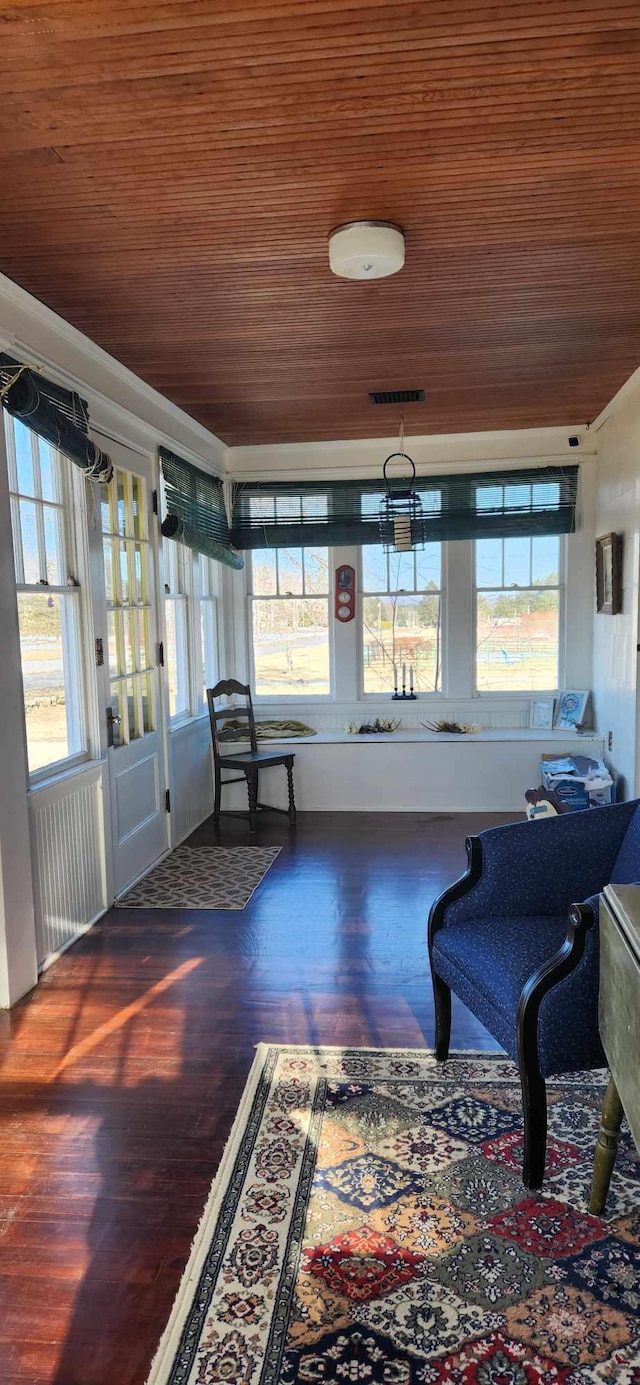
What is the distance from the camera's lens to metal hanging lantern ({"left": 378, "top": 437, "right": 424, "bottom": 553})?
20.0 feet

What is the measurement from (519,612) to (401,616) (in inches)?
37.0

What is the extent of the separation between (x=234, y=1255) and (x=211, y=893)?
2.56 metres

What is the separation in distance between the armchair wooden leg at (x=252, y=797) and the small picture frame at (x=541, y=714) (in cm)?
225

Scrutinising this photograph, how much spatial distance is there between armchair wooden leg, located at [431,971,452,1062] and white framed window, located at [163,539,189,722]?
3.05m

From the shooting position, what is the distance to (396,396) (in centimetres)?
520

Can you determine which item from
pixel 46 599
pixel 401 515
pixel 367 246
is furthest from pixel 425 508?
pixel 367 246

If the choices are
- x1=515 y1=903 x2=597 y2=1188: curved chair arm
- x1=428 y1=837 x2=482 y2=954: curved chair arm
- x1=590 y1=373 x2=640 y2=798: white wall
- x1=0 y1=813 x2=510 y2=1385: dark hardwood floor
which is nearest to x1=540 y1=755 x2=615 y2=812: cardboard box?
x1=590 y1=373 x2=640 y2=798: white wall

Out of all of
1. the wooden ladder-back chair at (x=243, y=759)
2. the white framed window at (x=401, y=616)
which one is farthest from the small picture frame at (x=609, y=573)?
the wooden ladder-back chair at (x=243, y=759)

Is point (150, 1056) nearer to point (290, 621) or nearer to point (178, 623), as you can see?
point (178, 623)

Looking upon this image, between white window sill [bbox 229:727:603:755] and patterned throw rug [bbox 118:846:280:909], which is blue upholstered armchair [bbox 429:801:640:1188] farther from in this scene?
white window sill [bbox 229:727:603:755]

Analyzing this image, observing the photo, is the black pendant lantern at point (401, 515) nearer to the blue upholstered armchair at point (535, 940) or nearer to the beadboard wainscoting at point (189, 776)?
the beadboard wainscoting at point (189, 776)

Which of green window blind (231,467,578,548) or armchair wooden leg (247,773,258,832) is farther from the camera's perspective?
green window blind (231,467,578,548)

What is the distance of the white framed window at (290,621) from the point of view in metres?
6.87

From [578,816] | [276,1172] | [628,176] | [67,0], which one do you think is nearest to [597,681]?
[578,816]
